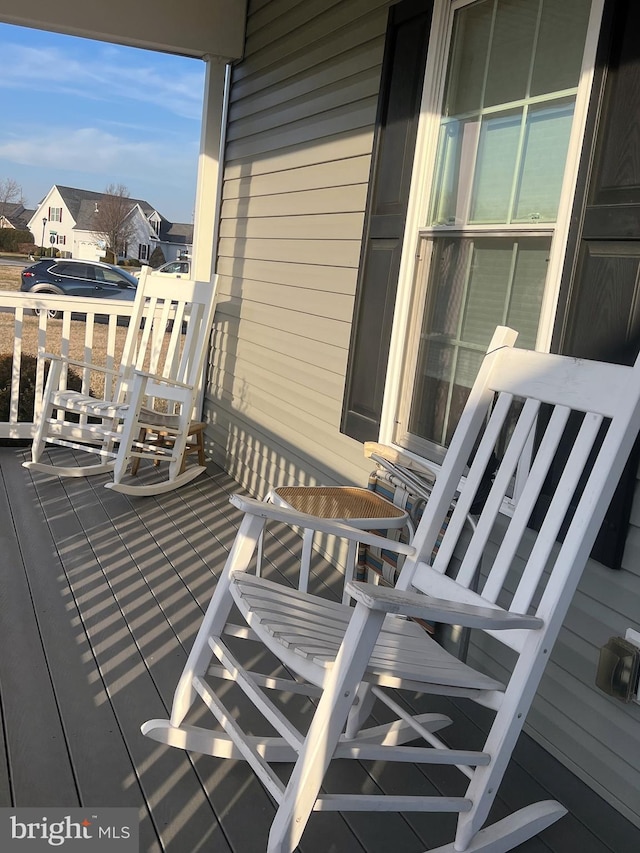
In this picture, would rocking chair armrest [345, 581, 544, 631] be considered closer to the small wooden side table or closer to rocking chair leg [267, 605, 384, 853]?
rocking chair leg [267, 605, 384, 853]

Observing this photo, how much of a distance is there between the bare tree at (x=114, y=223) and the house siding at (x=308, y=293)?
7029mm

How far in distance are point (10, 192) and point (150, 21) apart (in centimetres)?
854

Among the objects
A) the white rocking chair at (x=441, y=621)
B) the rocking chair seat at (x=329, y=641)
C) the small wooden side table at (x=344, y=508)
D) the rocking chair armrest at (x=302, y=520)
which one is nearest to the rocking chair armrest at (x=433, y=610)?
the white rocking chair at (x=441, y=621)

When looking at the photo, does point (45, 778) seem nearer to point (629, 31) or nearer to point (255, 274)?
point (629, 31)

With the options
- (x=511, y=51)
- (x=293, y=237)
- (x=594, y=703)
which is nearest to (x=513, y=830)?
(x=594, y=703)

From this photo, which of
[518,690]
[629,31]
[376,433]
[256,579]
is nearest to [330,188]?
[376,433]

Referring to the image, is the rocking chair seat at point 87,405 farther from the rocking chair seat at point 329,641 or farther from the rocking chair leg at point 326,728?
the rocking chair leg at point 326,728

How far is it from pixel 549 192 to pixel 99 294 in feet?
30.9

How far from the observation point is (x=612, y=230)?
199cm

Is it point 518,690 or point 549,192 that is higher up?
point 549,192

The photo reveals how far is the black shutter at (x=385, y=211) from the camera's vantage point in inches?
114

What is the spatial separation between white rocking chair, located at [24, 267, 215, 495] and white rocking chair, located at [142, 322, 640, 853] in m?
2.22

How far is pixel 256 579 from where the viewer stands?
205cm

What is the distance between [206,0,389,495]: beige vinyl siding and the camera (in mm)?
3479
